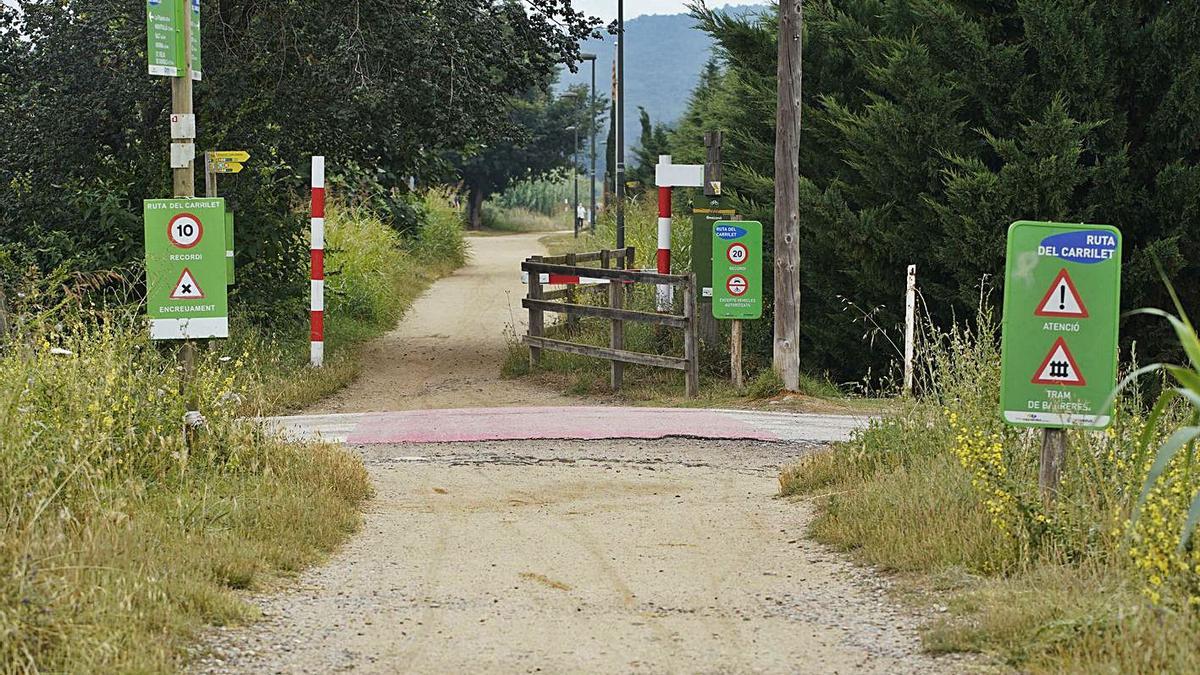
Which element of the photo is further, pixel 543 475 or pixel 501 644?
pixel 543 475

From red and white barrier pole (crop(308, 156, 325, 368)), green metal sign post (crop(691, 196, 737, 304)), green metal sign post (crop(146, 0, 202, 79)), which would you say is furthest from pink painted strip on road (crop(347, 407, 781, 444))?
green metal sign post (crop(146, 0, 202, 79))

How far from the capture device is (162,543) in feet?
22.6

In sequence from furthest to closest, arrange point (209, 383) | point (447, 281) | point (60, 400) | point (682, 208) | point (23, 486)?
point (447, 281) < point (682, 208) < point (209, 383) < point (60, 400) < point (23, 486)

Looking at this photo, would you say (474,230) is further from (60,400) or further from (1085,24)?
(60,400)

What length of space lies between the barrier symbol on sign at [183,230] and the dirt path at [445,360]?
6.24 metres

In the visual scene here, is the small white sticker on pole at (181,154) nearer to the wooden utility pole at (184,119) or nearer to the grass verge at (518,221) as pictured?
the wooden utility pole at (184,119)

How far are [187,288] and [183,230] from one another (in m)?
0.35

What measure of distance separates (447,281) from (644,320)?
2054 cm

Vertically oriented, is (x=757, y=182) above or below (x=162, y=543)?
above

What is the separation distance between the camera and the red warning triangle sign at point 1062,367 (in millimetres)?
6859

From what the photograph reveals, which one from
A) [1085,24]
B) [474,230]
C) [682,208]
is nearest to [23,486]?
[1085,24]

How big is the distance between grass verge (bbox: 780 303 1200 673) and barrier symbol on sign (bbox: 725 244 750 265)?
6.23m

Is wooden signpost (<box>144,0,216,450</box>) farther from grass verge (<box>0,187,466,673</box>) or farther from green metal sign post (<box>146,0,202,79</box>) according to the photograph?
grass verge (<box>0,187,466,673</box>)

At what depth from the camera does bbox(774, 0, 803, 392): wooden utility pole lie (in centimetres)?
1592
